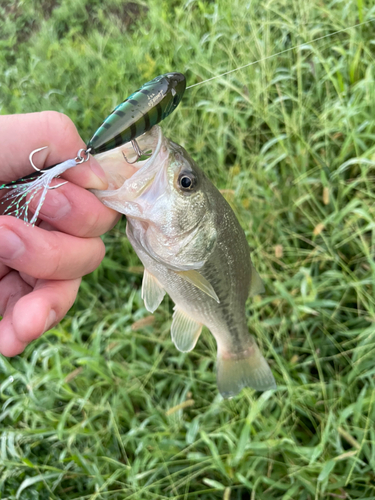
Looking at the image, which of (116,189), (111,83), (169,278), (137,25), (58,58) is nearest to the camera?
(116,189)

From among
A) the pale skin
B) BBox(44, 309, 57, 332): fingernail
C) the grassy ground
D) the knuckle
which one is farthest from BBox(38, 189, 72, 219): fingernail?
the grassy ground

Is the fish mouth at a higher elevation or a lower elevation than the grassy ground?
higher

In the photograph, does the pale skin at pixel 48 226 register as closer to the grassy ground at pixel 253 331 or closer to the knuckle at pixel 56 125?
the knuckle at pixel 56 125

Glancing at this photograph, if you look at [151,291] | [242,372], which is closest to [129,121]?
[151,291]

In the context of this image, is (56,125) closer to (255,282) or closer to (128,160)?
(128,160)

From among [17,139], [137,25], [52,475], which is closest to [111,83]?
[137,25]

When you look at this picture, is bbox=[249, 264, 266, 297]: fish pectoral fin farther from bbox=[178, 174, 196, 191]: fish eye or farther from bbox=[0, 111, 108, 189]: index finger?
bbox=[0, 111, 108, 189]: index finger

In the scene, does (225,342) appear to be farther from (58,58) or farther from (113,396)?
(58,58)
